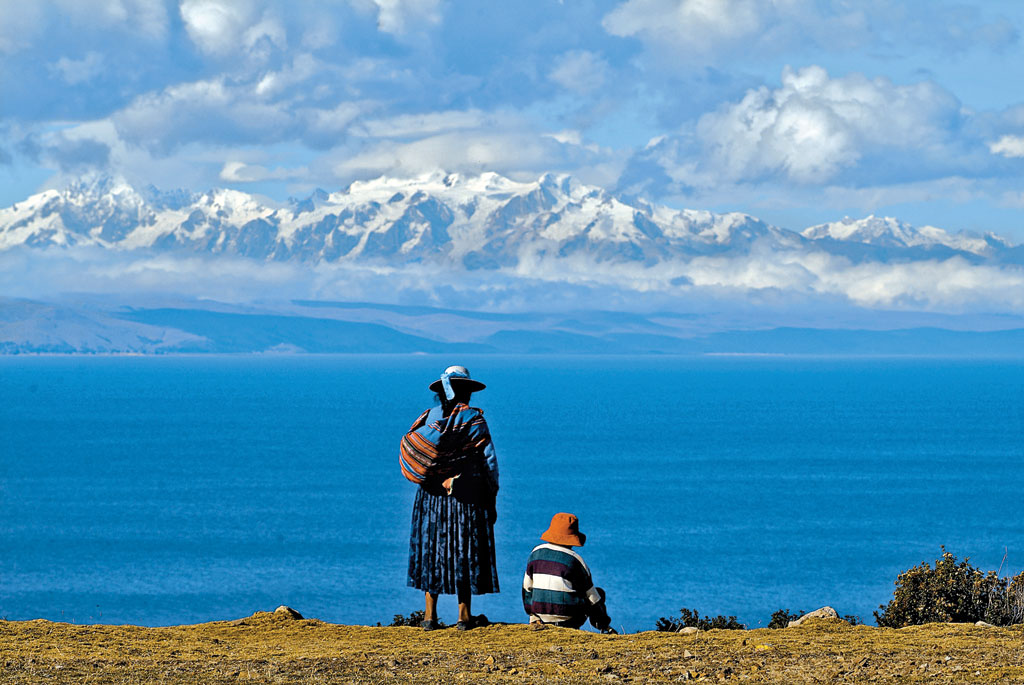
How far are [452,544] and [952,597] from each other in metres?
6.16

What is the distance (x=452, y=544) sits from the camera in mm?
12938

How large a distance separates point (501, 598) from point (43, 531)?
43.3 meters

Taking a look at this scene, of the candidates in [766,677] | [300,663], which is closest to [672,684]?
[766,677]

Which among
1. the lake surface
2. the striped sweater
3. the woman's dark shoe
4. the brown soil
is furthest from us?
the lake surface

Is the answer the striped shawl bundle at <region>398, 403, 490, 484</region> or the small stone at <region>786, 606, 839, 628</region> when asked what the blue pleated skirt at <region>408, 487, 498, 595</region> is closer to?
the striped shawl bundle at <region>398, 403, 490, 484</region>

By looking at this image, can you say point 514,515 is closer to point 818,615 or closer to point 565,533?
point 818,615

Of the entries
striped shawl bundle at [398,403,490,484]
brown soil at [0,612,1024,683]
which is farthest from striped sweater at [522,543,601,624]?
striped shawl bundle at [398,403,490,484]

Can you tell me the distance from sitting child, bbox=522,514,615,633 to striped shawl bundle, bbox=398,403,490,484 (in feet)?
3.51

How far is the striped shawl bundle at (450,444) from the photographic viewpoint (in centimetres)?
1263

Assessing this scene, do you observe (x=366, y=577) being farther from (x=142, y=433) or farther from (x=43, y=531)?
(x=142, y=433)

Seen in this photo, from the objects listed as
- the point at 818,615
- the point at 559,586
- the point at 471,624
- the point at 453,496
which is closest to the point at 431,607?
the point at 471,624

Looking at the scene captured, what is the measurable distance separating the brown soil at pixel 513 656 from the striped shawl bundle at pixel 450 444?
5.50ft

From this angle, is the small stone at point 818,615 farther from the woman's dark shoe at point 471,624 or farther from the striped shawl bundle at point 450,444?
the striped shawl bundle at point 450,444

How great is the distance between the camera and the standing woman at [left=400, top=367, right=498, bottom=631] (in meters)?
12.6
